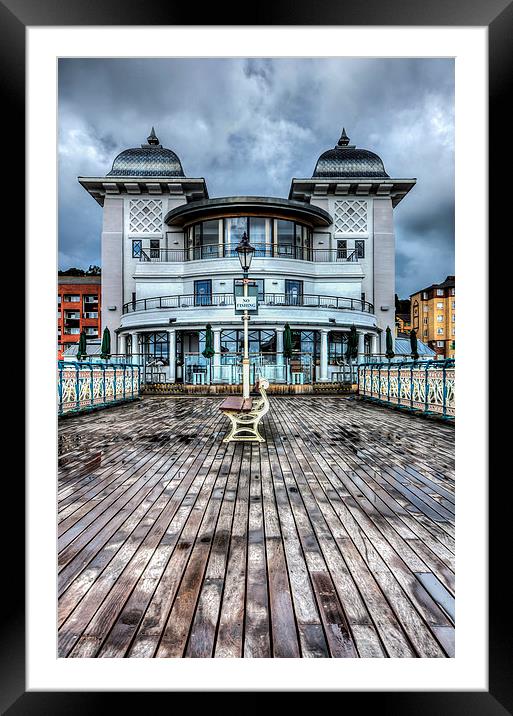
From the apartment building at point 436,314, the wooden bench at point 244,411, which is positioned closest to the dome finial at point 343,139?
the wooden bench at point 244,411

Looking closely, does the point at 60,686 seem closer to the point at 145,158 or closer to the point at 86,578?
the point at 86,578

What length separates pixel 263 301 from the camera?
24828mm

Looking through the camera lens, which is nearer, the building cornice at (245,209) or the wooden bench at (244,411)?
the wooden bench at (244,411)

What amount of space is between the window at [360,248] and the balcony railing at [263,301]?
5.14 meters

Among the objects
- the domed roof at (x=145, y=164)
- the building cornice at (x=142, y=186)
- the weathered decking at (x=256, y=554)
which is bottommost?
the weathered decking at (x=256, y=554)

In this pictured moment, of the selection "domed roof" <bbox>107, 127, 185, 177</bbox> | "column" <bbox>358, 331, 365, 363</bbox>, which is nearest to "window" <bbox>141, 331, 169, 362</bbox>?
"column" <bbox>358, 331, 365, 363</bbox>

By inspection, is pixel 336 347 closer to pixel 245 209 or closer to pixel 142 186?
pixel 245 209

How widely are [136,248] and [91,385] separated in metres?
22.5

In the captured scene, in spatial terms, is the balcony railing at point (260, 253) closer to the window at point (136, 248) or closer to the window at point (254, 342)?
the window at point (136, 248)

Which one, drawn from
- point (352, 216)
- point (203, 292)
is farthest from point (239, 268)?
point (352, 216)

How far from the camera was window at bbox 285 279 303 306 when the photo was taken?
26.0 m

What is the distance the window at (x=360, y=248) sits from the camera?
1238 inches
